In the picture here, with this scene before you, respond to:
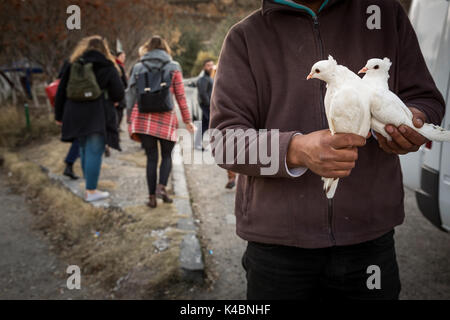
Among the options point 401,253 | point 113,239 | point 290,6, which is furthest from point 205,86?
point 290,6

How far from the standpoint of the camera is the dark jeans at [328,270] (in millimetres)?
1479

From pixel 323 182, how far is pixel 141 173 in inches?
196

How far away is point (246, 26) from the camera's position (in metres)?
1.51

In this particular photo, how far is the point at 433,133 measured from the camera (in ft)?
3.86

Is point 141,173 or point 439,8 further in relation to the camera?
point 141,173

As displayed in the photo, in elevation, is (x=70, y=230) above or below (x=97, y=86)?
below

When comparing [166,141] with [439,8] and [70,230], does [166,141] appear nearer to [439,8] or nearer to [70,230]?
[70,230]

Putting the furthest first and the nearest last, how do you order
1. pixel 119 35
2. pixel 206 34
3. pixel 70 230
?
pixel 206 34 < pixel 119 35 < pixel 70 230

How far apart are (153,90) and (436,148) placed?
306 cm

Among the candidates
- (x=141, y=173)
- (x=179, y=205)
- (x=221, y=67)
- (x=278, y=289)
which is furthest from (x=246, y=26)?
(x=141, y=173)

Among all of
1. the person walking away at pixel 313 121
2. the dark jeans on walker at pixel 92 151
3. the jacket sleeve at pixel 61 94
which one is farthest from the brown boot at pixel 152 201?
the person walking away at pixel 313 121

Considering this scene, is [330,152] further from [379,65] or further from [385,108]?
[379,65]

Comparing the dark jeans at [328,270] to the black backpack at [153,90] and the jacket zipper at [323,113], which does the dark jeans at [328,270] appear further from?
the black backpack at [153,90]
